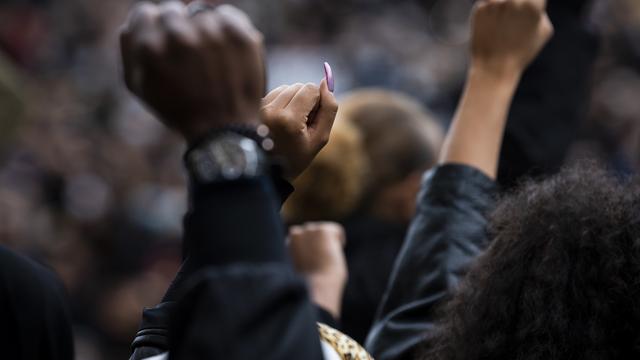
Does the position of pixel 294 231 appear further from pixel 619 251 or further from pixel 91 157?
pixel 91 157

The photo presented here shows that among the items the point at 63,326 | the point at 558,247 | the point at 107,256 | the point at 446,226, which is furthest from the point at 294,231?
the point at 107,256

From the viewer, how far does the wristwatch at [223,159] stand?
1.04m

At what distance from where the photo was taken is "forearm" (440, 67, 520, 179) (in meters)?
1.85

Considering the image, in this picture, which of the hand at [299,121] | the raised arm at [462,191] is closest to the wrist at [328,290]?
the raised arm at [462,191]

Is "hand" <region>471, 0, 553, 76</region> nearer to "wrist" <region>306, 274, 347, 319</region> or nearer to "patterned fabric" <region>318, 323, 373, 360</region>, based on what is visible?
"wrist" <region>306, 274, 347, 319</region>

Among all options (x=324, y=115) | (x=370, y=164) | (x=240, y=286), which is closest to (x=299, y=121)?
(x=324, y=115)

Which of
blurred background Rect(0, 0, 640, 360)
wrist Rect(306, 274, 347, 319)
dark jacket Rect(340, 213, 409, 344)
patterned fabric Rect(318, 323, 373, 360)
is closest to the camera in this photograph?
patterned fabric Rect(318, 323, 373, 360)

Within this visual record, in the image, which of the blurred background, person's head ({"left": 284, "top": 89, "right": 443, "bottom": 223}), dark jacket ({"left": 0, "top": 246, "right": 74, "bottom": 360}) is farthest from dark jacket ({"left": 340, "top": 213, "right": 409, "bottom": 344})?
dark jacket ({"left": 0, "top": 246, "right": 74, "bottom": 360})

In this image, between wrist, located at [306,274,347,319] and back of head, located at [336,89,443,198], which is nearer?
wrist, located at [306,274,347,319]

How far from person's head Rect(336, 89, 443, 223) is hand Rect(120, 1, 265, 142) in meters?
1.81

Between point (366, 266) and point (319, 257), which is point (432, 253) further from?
point (366, 266)

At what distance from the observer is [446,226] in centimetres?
176

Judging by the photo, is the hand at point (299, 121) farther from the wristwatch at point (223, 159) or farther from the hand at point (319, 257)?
the hand at point (319, 257)

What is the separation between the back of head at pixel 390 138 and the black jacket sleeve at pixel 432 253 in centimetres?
106
